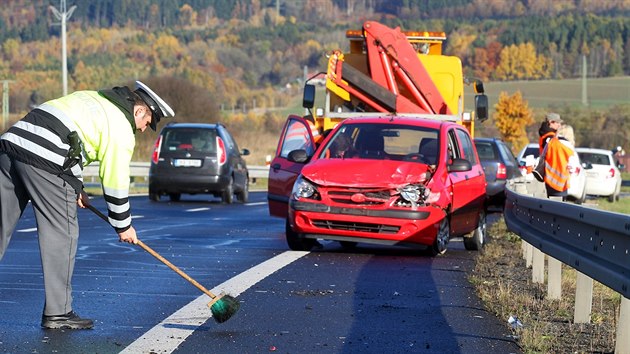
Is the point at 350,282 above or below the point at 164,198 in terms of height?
above

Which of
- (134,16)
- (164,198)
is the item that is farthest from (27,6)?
(164,198)

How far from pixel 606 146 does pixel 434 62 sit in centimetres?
8907

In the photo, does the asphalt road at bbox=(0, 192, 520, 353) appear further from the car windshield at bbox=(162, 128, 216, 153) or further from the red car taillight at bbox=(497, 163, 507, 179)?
the car windshield at bbox=(162, 128, 216, 153)

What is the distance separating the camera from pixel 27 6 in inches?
7648

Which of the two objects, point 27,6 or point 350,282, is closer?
point 350,282

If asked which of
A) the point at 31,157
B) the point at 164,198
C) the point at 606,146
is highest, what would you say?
the point at 31,157

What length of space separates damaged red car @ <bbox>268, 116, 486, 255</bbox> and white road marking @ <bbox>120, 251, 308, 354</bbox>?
1.77 meters

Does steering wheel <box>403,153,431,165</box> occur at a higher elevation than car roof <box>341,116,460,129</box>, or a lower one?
lower

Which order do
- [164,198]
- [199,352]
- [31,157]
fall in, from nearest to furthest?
[199,352] → [31,157] → [164,198]

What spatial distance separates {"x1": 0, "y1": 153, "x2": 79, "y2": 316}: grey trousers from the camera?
888cm

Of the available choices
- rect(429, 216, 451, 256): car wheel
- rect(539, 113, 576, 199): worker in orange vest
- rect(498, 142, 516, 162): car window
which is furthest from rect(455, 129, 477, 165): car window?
rect(498, 142, 516, 162): car window

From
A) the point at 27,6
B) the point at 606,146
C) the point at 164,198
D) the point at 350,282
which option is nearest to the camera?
the point at 350,282

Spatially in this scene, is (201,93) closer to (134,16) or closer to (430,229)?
(430,229)

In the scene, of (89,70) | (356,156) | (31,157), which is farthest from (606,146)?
(31,157)
